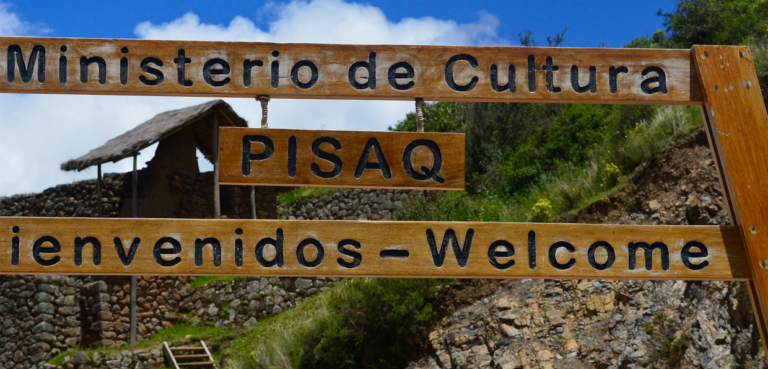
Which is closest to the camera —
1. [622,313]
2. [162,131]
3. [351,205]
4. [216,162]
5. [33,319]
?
[622,313]

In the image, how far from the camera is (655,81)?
3.36m

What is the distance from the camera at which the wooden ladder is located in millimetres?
14907

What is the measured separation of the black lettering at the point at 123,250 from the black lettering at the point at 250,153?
567 mm

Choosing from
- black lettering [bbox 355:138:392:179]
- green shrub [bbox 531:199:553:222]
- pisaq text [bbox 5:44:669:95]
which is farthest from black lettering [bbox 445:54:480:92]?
green shrub [bbox 531:199:553:222]

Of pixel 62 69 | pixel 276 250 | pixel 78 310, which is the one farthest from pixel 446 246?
pixel 78 310

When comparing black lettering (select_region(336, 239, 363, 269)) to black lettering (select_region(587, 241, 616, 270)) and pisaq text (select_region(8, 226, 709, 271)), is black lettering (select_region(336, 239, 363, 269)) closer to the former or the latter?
pisaq text (select_region(8, 226, 709, 271))

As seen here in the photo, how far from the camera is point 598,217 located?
10984 mm

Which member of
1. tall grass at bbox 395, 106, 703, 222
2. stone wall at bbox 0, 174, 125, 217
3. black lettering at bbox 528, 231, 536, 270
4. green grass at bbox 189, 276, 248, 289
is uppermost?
stone wall at bbox 0, 174, 125, 217

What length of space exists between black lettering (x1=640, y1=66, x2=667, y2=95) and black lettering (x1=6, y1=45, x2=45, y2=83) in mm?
2796

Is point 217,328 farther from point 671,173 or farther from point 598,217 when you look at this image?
point 671,173

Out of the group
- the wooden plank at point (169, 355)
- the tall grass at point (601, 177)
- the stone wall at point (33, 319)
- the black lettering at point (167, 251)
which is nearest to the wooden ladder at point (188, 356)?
the wooden plank at point (169, 355)

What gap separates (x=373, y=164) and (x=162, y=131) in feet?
50.7

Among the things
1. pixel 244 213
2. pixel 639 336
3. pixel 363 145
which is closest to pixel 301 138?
pixel 363 145

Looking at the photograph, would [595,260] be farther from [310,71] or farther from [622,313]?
[622,313]
